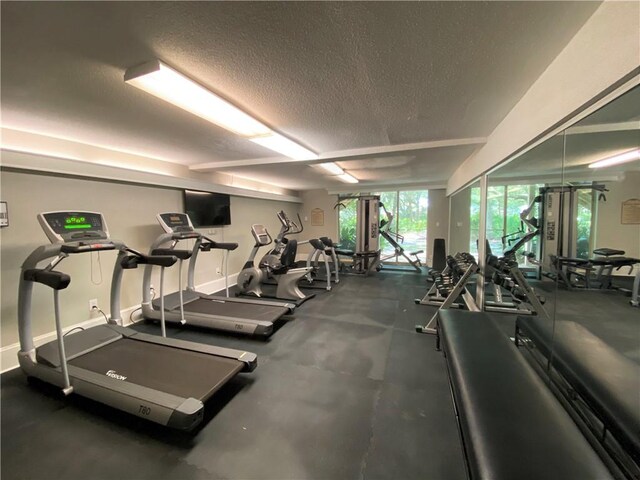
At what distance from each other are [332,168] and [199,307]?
302 centimetres

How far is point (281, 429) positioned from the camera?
1688 millimetres

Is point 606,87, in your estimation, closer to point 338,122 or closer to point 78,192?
point 338,122

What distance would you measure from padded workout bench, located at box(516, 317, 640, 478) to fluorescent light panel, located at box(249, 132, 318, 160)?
9.55ft

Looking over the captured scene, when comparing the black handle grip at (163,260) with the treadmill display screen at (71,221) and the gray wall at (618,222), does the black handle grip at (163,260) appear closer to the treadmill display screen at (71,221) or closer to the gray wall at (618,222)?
the treadmill display screen at (71,221)

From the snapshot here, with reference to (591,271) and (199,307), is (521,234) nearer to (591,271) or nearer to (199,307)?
(591,271)

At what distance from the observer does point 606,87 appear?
1.11 meters

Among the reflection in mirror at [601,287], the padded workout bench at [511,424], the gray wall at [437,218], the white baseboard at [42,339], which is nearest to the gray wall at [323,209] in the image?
the gray wall at [437,218]

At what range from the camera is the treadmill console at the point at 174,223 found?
3293 mm

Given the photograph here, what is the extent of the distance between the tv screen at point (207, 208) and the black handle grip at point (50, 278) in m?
2.43

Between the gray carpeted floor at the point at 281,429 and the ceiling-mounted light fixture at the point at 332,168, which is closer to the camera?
the gray carpeted floor at the point at 281,429

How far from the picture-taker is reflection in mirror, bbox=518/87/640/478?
1.30 m

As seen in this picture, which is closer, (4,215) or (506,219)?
(4,215)

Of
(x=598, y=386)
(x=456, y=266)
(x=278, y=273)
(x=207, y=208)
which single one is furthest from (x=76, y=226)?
(x=456, y=266)

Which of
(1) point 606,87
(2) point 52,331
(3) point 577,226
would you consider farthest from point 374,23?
(2) point 52,331
